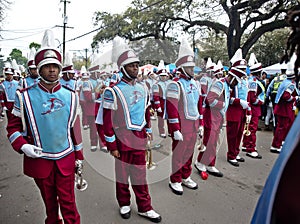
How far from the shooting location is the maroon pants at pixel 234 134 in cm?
486

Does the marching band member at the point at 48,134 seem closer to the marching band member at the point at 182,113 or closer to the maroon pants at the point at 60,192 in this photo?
the maroon pants at the point at 60,192

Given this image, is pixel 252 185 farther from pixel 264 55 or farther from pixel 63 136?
pixel 264 55

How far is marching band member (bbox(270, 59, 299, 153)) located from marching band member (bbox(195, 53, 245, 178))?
145cm

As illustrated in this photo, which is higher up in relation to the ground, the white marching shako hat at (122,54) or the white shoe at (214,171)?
the white marching shako hat at (122,54)

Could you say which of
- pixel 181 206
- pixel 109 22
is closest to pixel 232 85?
pixel 181 206

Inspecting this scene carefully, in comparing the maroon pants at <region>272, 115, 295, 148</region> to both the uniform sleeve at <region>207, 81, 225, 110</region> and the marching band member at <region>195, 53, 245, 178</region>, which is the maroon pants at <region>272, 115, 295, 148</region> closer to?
the marching band member at <region>195, 53, 245, 178</region>

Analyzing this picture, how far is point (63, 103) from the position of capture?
238cm

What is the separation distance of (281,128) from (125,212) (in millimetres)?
4249

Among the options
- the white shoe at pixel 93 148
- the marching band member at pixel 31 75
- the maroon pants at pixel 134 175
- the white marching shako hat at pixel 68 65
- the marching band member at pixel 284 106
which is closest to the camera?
the maroon pants at pixel 134 175

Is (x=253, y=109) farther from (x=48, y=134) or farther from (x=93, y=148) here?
(x=48, y=134)

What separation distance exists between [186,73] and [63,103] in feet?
6.20

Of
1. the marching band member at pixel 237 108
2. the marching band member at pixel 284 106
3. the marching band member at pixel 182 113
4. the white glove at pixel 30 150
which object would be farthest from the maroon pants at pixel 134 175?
the marching band member at pixel 284 106

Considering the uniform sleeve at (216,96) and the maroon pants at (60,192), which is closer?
the maroon pants at (60,192)

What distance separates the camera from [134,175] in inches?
121
